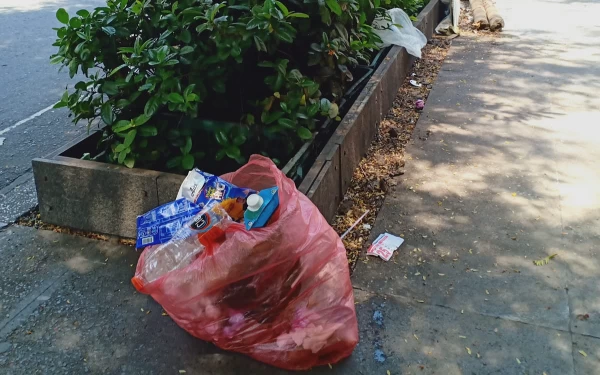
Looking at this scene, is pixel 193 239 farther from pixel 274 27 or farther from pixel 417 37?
pixel 417 37

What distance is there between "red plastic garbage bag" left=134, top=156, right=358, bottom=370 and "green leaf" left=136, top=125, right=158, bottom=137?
1033mm

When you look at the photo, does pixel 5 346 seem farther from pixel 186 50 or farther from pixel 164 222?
pixel 186 50

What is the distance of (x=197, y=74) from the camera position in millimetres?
3736

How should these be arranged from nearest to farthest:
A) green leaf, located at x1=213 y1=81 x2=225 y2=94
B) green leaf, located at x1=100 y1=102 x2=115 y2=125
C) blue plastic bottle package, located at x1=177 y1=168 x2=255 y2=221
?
blue plastic bottle package, located at x1=177 y1=168 x2=255 y2=221 → green leaf, located at x1=100 y1=102 x2=115 y2=125 → green leaf, located at x1=213 y1=81 x2=225 y2=94

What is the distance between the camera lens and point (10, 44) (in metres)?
8.85

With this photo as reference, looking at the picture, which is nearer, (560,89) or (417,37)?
(560,89)

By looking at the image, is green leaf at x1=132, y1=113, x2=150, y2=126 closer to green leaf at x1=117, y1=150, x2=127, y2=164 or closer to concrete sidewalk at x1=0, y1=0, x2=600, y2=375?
green leaf at x1=117, y1=150, x2=127, y2=164

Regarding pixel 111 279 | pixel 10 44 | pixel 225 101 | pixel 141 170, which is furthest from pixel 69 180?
pixel 10 44

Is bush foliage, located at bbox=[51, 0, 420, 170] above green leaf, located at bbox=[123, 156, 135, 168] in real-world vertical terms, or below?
above

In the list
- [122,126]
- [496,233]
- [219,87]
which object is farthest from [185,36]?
[496,233]

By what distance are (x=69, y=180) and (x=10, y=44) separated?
20.2 feet

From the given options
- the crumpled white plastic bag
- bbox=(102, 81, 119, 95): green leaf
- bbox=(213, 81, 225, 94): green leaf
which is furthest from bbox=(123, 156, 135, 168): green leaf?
the crumpled white plastic bag

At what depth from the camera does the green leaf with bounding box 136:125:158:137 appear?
141 inches

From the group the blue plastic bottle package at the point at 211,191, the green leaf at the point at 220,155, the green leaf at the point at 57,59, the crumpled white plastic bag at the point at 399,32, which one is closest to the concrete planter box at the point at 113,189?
the green leaf at the point at 220,155
